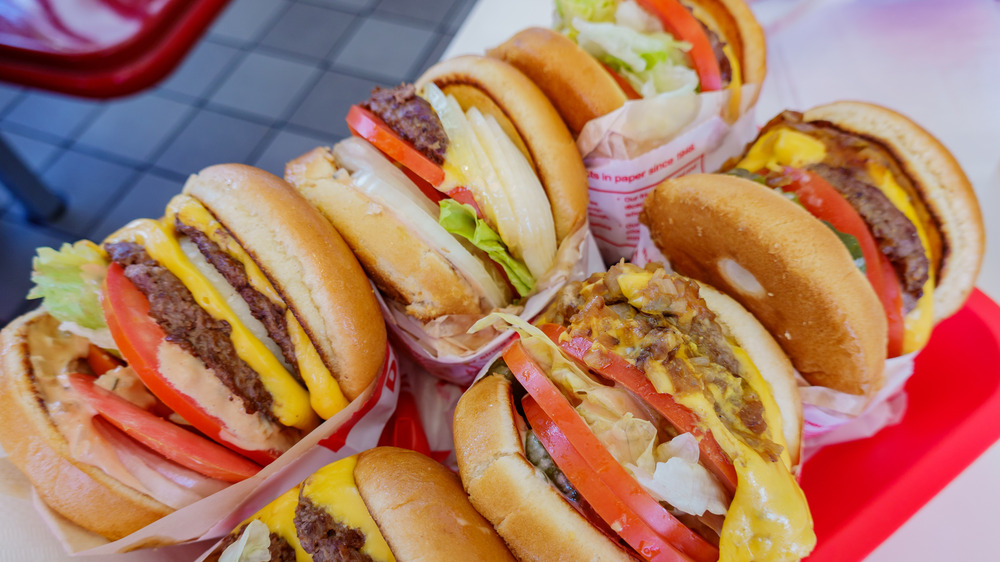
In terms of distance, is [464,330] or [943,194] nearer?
[943,194]

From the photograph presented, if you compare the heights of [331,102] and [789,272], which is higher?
[789,272]

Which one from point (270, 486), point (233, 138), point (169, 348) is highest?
point (169, 348)

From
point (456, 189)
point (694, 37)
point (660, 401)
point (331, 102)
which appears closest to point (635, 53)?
point (694, 37)

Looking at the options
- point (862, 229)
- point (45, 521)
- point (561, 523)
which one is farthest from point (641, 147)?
point (45, 521)

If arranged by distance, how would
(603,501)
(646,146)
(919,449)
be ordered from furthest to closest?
(646,146) < (919,449) < (603,501)

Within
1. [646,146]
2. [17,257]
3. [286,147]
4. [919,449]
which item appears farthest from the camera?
[286,147]

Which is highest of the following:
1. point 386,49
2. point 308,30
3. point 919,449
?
point 919,449

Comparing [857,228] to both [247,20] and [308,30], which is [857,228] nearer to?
[308,30]

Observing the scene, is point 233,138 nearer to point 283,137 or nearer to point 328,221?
point 283,137

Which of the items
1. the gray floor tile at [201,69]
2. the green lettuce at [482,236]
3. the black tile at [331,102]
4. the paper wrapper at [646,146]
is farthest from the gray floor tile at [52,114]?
the paper wrapper at [646,146]
